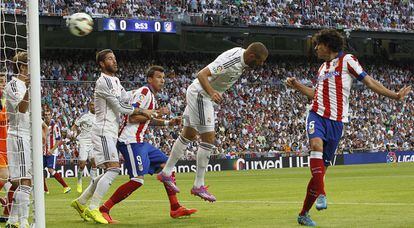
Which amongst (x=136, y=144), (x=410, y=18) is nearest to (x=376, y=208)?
Answer: (x=136, y=144)

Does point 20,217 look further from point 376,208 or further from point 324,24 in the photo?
point 324,24

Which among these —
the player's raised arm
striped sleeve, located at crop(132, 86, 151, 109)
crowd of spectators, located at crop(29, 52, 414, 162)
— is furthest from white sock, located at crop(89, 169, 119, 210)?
crowd of spectators, located at crop(29, 52, 414, 162)

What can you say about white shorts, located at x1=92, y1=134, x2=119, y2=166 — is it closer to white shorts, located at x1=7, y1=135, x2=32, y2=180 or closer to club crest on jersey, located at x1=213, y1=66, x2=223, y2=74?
white shorts, located at x1=7, y1=135, x2=32, y2=180

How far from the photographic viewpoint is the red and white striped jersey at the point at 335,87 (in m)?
11.5

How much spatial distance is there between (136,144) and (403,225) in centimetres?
412

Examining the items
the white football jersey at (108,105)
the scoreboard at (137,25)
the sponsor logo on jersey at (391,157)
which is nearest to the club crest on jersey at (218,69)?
the white football jersey at (108,105)

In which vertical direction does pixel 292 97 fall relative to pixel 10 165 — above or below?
below

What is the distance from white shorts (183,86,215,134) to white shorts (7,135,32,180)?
9.95 feet

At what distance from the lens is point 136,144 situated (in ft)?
42.0

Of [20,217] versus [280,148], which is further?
[280,148]

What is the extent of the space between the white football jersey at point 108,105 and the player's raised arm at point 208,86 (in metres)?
1.09

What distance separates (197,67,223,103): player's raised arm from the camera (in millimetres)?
12086

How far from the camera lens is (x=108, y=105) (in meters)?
12.5

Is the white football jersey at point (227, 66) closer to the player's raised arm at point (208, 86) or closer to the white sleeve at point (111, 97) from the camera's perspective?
the player's raised arm at point (208, 86)
